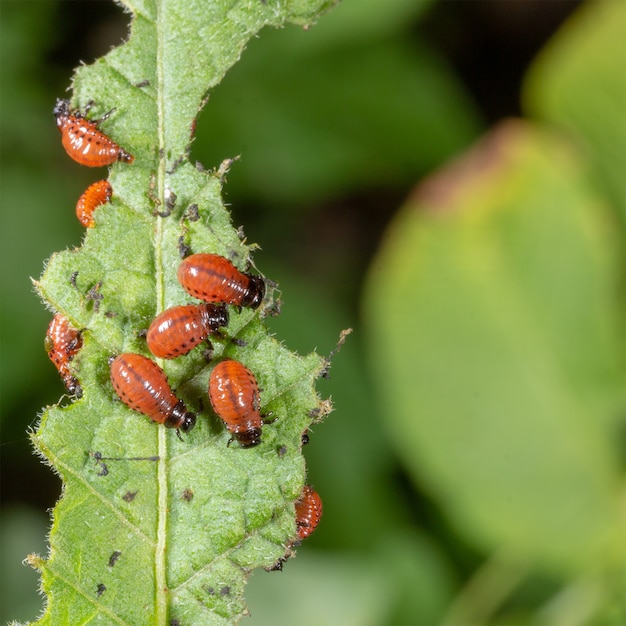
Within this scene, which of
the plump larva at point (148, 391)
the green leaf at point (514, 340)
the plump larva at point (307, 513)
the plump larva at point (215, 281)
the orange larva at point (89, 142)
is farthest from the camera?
the green leaf at point (514, 340)

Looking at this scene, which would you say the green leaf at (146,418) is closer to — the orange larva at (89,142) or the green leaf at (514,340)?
the orange larva at (89,142)

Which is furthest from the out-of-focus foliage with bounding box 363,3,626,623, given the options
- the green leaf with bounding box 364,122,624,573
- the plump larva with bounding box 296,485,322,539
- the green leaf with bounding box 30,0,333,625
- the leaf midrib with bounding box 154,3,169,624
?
the leaf midrib with bounding box 154,3,169,624

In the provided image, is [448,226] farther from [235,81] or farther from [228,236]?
[228,236]

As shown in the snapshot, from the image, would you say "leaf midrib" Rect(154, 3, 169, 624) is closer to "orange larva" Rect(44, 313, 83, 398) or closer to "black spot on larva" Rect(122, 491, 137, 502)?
"black spot on larva" Rect(122, 491, 137, 502)

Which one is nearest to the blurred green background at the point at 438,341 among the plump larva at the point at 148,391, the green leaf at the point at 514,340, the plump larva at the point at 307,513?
the green leaf at the point at 514,340

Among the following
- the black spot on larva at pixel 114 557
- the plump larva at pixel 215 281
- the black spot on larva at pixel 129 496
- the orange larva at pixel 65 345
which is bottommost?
the black spot on larva at pixel 114 557

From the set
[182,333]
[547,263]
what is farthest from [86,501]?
[547,263]

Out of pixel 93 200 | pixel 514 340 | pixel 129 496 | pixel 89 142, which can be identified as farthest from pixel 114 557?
pixel 514 340
